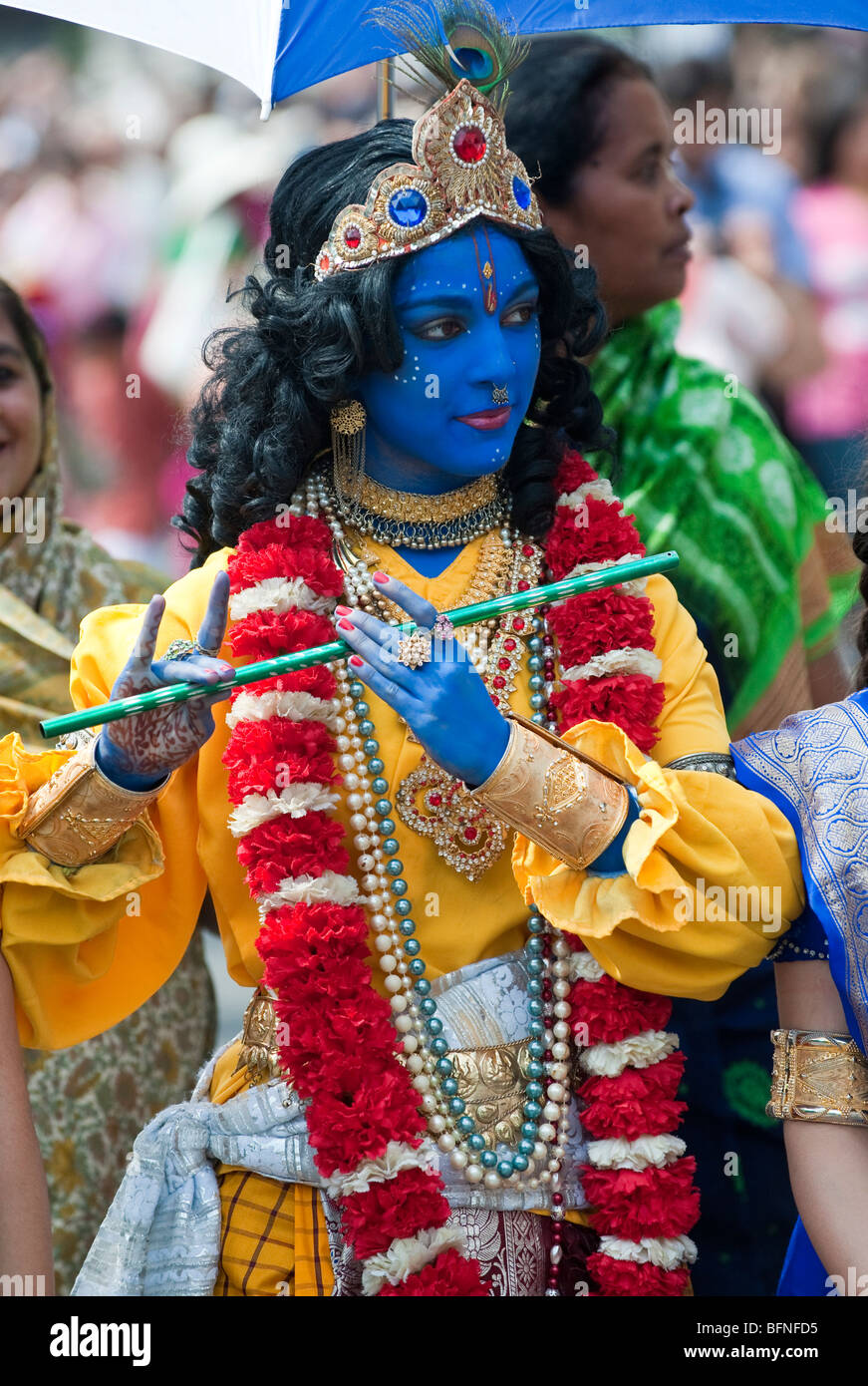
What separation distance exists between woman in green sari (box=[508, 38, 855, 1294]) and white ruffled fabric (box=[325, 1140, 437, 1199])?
1.18m

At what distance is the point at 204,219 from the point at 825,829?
8.00ft

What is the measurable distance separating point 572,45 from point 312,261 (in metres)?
1.44

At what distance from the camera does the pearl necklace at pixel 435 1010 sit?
2.52 metres

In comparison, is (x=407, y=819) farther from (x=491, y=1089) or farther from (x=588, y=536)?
(x=588, y=536)

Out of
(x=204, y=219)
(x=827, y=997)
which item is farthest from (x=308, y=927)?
(x=204, y=219)

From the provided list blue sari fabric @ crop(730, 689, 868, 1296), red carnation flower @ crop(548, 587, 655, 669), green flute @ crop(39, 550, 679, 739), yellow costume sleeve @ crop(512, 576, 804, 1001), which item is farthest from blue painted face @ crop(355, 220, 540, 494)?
blue sari fabric @ crop(730, 689, 868, 1296)

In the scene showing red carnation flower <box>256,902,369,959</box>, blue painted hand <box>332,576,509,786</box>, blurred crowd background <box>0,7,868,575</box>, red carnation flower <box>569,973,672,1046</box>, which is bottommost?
red carnation flower <box>569,973,672,1046</box>

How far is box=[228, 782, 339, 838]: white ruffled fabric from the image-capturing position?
2.50 metres

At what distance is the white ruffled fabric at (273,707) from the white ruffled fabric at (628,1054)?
0.65 meters

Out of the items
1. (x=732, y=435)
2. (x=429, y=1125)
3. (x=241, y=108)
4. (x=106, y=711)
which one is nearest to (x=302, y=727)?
(x=106, y=711)

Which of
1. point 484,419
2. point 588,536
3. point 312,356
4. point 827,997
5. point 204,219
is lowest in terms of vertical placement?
point 827,997

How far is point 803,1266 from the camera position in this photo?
2.56 m

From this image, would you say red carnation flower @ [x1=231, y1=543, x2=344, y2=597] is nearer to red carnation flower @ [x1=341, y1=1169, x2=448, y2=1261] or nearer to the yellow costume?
the yellow costume

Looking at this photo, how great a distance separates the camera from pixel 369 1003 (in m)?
2.49
